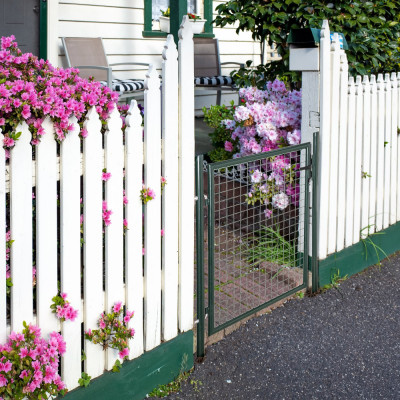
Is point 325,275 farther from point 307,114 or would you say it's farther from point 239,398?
point 239,398

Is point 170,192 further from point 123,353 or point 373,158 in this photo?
point 373,158

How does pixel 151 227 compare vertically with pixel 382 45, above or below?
below

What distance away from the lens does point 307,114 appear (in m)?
4.40

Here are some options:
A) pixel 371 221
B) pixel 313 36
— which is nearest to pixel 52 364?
pixel 313 36

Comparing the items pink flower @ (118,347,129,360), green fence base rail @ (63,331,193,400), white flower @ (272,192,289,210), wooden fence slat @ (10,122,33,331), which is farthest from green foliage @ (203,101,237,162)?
wooden fence slat @ (10,122,33,331)

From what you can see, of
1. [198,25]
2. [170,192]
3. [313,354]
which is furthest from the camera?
[198,25]

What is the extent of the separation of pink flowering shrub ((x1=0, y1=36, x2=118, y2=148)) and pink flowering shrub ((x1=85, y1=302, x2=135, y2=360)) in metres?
0.79

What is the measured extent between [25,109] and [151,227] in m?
0.92

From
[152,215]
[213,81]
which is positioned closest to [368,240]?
[152,215]

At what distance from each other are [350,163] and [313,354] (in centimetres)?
154

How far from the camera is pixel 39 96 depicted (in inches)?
100

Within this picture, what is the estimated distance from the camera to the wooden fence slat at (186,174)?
3.15 metres

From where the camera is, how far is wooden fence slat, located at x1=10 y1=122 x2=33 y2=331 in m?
2.47

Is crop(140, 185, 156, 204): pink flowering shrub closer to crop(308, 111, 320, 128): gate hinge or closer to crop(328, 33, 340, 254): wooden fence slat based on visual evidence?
crop(308, 111, 320, 128): gate hinge
